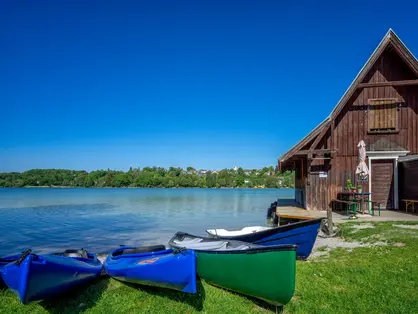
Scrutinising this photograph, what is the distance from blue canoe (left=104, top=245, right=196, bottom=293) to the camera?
18.2 ft

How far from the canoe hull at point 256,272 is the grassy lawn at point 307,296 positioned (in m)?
0.27

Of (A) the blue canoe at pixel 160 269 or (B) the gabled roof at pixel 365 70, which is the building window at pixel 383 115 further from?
(A) the blue canoe at pixel 160 269

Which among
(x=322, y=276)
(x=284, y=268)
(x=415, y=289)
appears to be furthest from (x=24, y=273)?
(x=415, y=289)

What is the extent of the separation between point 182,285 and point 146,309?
889 mm

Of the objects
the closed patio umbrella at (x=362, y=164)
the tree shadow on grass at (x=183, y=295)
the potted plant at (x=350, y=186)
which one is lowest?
the tree shadow on grass at (x=183, y=295)

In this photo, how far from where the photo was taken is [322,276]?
22.8 feet

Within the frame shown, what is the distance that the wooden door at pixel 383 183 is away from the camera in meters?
16.2

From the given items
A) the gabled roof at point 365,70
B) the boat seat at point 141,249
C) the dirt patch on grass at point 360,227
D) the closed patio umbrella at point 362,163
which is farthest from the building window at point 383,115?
the boat seat at point 141,249

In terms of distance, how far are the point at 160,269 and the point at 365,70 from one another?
48.1ft

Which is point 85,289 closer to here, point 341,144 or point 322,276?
point 322,276

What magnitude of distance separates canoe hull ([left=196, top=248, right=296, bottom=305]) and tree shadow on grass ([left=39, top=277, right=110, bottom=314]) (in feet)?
7.51

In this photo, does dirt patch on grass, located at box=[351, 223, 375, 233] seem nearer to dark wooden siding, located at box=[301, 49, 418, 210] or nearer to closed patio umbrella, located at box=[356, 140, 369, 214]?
closed patio umbrella, located at box=[356, 140, 369, 214]

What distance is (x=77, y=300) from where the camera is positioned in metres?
6.42

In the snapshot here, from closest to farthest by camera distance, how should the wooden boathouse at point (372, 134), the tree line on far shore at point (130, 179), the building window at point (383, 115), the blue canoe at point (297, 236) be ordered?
the blue canoe at point (297, 236), the wooden boathouse at point (372, 134), the building window at point (383, 115), the tree line on far shore at point (130, 179)
